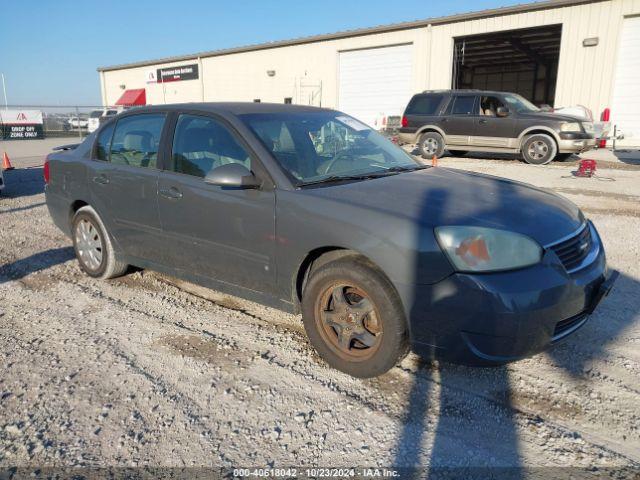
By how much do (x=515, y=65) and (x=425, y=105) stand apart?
2421cm

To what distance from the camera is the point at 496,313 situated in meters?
2.55

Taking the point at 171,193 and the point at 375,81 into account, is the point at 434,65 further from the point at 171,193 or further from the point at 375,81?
the point at 171,193

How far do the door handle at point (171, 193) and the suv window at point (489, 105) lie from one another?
40.5ft

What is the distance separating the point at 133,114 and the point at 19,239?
305 centimetres

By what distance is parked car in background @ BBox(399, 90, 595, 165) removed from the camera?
1339 centimetres

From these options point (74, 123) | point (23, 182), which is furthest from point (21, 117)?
point (23, 182)

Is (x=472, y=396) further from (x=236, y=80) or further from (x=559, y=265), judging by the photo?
(x=236, y=80)

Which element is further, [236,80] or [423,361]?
[236,80]

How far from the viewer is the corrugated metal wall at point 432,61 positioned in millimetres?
17953

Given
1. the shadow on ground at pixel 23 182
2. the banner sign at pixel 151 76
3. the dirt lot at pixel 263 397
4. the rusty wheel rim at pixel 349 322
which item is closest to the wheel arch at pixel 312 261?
the rusty wheel rim at pixel 349 322

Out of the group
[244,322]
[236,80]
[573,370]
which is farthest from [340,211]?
[236,80]

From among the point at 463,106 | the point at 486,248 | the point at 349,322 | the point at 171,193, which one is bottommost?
the point at 349,322

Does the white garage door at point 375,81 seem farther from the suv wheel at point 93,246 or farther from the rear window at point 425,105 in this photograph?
the suv wheel at point 93,246

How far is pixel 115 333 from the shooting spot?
3.73 meters
